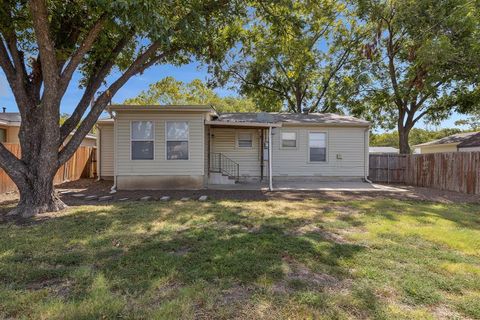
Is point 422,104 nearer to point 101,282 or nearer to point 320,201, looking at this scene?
point 320,201

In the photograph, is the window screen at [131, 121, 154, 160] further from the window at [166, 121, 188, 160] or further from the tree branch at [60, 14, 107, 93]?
the tree branch at [60, 14, 107, 93]

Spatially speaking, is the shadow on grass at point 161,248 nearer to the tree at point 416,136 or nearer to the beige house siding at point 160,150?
the beige house siding at point 160,150

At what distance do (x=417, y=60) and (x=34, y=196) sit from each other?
16381mm

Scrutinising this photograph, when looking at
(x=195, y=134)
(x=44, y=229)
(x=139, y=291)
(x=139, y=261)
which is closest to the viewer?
(x=139, y=291)

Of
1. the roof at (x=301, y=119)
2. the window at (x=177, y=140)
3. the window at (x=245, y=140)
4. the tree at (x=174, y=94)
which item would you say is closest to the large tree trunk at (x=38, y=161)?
the window at (x=177, y=140)

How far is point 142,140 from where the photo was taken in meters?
10.7

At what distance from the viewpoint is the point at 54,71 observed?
6.37 metres

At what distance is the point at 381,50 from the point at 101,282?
66.2ft

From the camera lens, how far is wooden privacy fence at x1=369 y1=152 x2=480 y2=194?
34.7 ft

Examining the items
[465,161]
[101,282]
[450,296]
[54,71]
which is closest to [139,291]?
[101,282]

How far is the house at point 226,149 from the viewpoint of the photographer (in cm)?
1062

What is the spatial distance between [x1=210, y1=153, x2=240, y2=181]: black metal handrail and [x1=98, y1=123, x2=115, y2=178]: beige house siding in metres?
4.86

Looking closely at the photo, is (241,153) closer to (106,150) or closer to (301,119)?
(301,119)

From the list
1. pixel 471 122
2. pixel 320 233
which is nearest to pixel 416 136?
pixel 471 122
